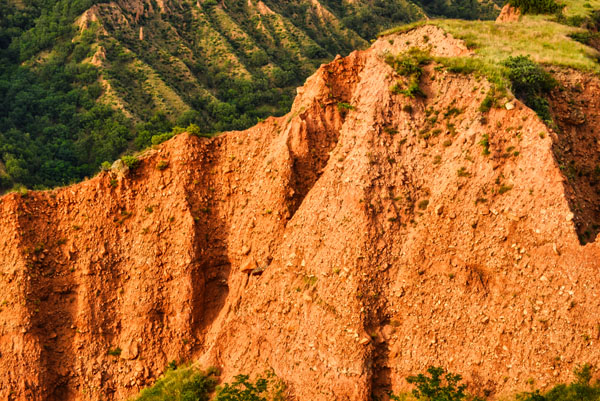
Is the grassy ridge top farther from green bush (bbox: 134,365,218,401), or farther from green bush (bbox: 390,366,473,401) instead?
green bush (bbox: 134,365,218,401)

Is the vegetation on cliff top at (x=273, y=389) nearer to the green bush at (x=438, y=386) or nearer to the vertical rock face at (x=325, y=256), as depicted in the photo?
the green bush at (x=438, y=386)

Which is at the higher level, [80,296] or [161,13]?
[161,13]

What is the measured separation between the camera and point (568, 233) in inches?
779

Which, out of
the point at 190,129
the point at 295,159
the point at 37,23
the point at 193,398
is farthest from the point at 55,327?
the point at 37,23

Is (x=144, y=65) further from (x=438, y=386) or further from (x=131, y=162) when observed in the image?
(x=438, y=386)

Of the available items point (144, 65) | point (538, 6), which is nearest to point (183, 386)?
point (538, 6)

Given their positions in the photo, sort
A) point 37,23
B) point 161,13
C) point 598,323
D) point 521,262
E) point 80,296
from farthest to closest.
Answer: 1. point 161,13
2. point 37,23
3. point 80,296
4. point 521,262
5. point 598,323

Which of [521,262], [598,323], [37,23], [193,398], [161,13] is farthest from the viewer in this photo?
[161,13]

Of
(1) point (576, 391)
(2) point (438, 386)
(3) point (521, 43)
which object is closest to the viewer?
(1) point (576, 391)

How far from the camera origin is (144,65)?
97.9 meters

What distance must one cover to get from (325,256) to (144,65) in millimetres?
82463

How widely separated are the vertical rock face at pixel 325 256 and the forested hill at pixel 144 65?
51394 mm

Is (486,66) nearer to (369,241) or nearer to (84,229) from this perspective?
(369,241)

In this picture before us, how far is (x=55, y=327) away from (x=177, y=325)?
4943 millimetres
